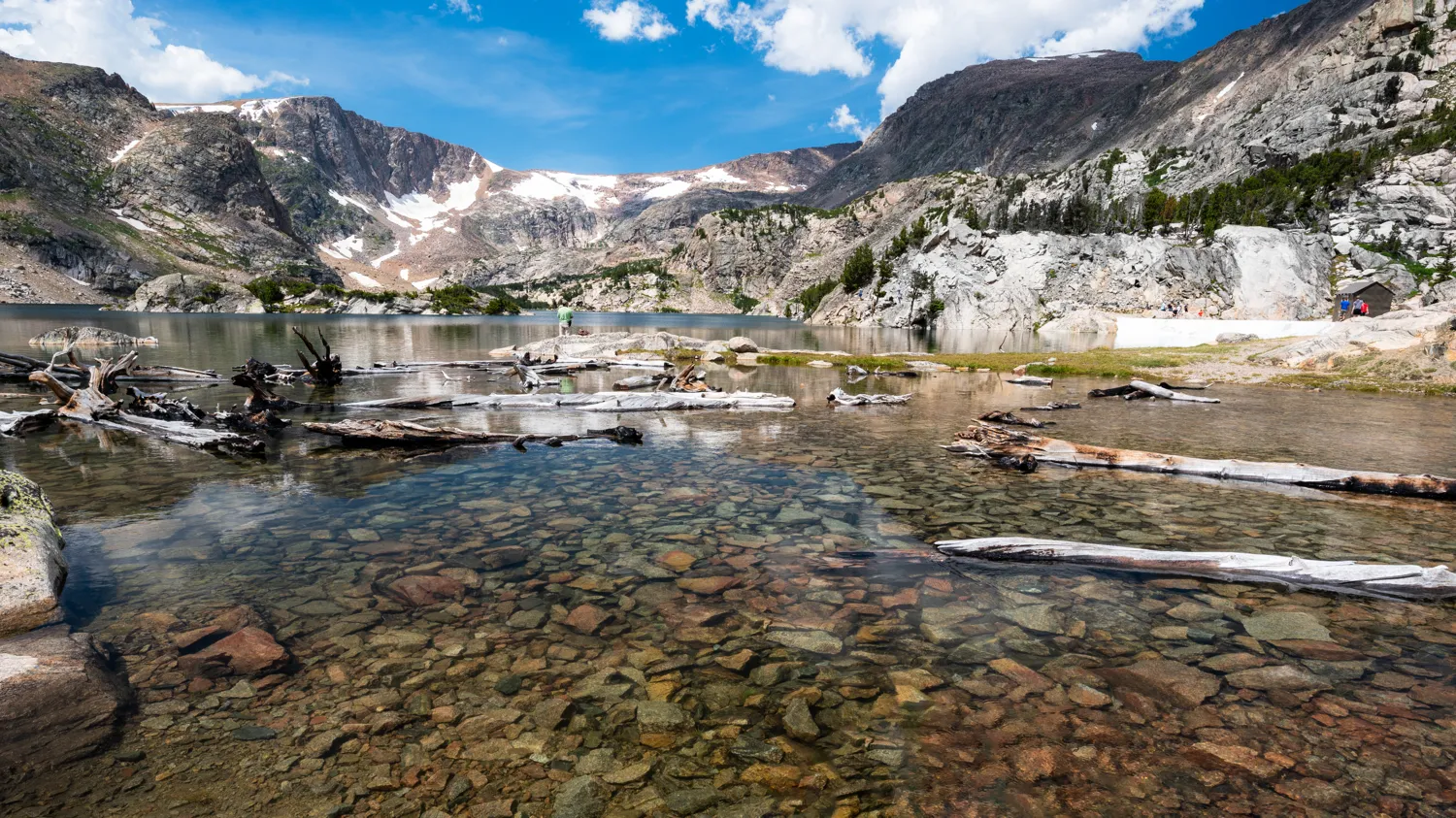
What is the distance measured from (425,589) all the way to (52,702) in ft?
10.9

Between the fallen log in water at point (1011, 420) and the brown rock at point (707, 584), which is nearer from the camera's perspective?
the brown rock at point (707, 584)

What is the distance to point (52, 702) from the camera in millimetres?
5223

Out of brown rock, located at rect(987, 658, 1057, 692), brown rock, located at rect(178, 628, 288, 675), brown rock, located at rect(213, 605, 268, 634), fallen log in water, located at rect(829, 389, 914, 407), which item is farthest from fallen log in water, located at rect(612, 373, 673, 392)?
brown rock, located at rect(987, 658, 1057, 692)

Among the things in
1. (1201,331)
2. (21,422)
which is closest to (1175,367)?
(1201,331)

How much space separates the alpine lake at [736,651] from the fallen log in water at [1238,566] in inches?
10.9

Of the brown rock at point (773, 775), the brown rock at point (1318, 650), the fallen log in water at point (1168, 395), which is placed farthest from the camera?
the fallen log in water at point (1168, 395)

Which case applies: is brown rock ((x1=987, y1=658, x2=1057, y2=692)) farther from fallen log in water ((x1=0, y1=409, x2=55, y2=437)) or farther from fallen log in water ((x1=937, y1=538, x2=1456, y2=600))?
fallen log in water ((x1=0, y1=409, x2=55, y2=437))

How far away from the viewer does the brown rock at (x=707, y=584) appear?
808cm

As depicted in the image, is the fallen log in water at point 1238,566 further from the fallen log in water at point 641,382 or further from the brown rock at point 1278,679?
the fallen log in water at point 641,382

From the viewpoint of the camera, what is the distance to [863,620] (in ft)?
Result: 23.9

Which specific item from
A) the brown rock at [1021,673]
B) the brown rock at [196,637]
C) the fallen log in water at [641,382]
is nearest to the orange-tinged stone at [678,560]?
the brown rock at [1021,673]

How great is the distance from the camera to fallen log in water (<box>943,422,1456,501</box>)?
39.6 ft

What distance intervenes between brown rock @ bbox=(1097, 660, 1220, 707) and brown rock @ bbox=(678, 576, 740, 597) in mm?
4371

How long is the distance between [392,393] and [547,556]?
77.2 ft
